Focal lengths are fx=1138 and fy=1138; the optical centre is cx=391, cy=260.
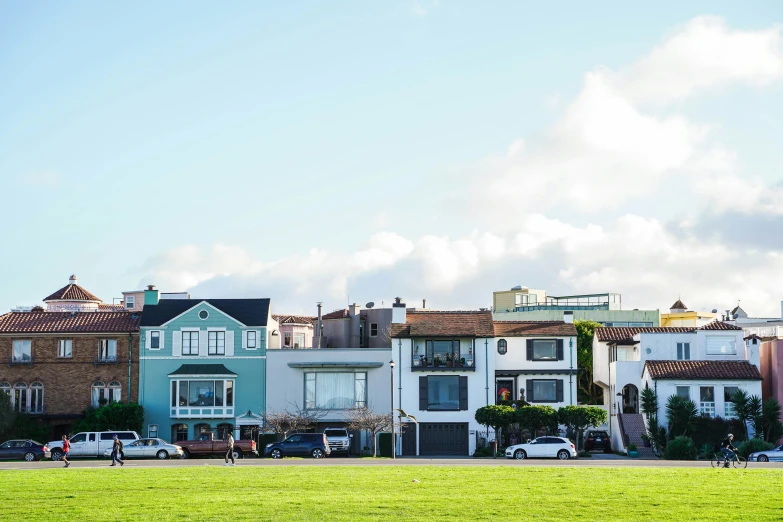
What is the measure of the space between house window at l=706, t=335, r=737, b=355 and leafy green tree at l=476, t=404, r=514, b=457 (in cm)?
1497

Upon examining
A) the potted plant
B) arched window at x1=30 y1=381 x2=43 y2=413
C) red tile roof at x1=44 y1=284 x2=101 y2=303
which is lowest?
the potted plant

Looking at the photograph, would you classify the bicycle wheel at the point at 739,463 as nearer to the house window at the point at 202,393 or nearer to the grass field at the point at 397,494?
the grass field at the point at 397,494

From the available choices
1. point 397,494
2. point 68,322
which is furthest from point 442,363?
point 397,494

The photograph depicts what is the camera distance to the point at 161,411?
238 feet

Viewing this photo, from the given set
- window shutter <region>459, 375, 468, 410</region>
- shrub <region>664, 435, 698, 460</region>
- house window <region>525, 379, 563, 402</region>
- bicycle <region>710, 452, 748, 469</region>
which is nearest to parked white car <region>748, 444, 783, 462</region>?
shrub <region>664, 435, 698, 460</region>

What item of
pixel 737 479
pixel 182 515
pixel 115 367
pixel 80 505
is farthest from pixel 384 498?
pixel 115 367

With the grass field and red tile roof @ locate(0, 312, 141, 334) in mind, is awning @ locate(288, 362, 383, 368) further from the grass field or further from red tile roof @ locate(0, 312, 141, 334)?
the grass field

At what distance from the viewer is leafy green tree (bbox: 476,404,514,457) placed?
65.6 meters

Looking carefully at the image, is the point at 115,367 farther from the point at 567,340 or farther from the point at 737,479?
the point at 737,479

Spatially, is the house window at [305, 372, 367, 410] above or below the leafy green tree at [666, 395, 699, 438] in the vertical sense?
above

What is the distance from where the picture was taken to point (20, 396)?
73.3m

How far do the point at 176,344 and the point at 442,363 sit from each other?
→ 1726 centimetres

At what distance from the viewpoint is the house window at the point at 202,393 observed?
7256 centimetres

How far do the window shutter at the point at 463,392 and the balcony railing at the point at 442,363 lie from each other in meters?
0.63
